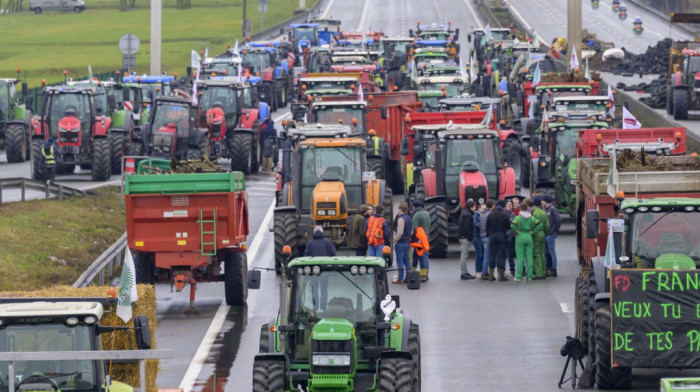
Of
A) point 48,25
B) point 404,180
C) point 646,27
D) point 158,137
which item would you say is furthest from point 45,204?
point 48,25

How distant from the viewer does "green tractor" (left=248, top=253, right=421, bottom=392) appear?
1728 cm

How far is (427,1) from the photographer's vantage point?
121000mm

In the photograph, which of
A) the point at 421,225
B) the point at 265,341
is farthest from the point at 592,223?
the point at 421,225

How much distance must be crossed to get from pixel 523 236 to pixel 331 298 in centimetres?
1179

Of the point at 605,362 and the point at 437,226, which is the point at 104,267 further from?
the point at 605,362

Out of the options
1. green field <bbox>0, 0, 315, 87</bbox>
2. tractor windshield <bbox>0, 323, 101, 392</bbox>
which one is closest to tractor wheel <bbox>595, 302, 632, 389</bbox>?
tractor windshield <bbox>0, 323, 101, 392</bbox>

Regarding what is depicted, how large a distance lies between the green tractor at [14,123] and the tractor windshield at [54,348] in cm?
3263

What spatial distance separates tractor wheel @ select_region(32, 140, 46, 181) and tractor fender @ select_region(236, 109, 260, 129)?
242 inches

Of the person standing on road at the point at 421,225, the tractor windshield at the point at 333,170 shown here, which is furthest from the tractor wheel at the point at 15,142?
the person standing on road at the point at 421,225

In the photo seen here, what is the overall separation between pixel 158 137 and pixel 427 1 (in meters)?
80.1

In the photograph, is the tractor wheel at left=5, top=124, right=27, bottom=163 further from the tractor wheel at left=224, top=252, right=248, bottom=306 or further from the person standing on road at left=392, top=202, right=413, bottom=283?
the tractor wheel at left=224, top=252, right=248, bottom=306

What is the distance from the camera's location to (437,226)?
32.4 meters

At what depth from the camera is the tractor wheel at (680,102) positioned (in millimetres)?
52875

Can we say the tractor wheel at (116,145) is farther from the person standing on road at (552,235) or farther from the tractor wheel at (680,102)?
the tractor wheel at (680,102)
